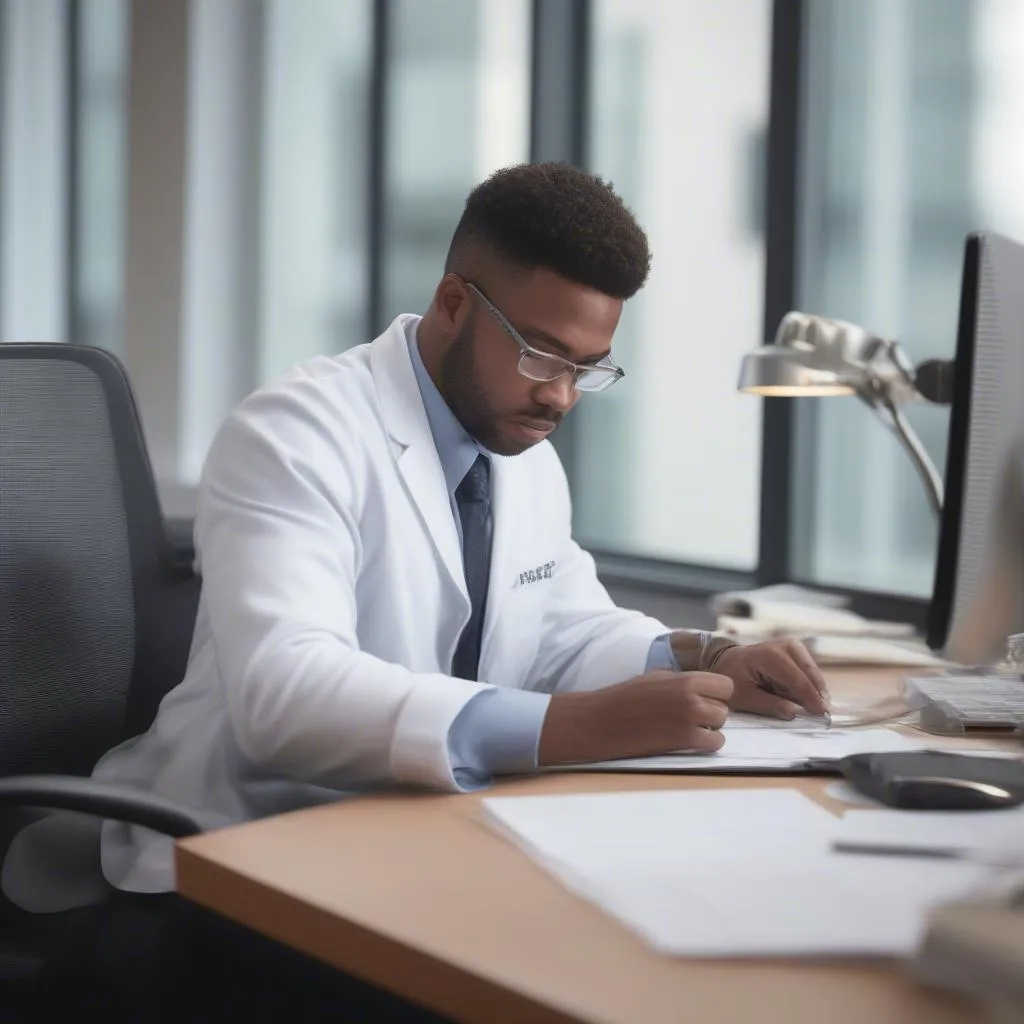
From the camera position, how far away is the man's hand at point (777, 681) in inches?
47.2

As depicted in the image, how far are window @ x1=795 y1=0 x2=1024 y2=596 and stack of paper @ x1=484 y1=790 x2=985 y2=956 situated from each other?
1.55 metres

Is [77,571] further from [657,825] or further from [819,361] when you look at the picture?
[819,361]

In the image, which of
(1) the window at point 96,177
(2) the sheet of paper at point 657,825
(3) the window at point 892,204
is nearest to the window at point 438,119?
(3) the window at point 892,204

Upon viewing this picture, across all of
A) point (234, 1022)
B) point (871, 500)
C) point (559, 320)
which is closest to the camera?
point (234, 1022)

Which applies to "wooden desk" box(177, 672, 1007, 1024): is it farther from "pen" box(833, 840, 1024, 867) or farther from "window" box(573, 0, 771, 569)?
"window" box(573, 0, 771, 569)

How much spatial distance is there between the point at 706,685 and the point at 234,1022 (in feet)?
1.57

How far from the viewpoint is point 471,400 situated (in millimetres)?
1361

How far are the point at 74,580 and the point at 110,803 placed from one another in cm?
38

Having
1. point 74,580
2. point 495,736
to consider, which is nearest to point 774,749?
point 495,736

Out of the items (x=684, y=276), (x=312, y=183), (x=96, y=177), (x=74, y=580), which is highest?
(x=96, y=177)

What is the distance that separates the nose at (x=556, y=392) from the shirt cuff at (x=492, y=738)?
1.41ft

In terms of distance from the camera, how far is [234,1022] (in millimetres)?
1018

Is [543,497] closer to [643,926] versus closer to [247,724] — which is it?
[247,724]

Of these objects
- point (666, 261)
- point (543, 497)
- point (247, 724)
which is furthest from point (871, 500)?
point (247, 724)
